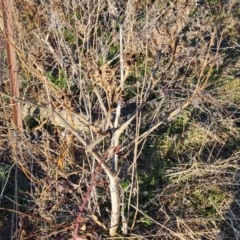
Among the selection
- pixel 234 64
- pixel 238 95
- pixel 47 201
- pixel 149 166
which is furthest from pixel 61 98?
pixel 234 64

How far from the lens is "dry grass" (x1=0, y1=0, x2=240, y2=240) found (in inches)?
94.2

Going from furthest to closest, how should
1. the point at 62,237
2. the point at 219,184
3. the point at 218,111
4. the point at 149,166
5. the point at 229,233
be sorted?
1. the point at 218,111
2. the point at 149,166
3. the point at 219,184
4. the point at 229,233
5. the point at 62,237

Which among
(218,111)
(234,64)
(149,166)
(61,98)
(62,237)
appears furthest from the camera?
(234,64)

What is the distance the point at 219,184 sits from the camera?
2.92m

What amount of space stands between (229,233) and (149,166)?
0.71 metres

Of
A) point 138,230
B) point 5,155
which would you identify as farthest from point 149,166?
point 5,155

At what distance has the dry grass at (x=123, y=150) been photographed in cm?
239

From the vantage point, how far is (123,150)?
2732 mm

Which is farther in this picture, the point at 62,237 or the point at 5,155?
the point at 5,155

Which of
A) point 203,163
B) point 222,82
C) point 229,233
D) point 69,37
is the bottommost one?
point 229,233

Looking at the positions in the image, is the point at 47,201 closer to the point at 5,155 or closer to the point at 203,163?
the point at 5,155

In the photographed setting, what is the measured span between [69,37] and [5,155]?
121 cm

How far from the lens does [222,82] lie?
12.7 feet

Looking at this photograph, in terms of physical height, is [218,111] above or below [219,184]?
above
